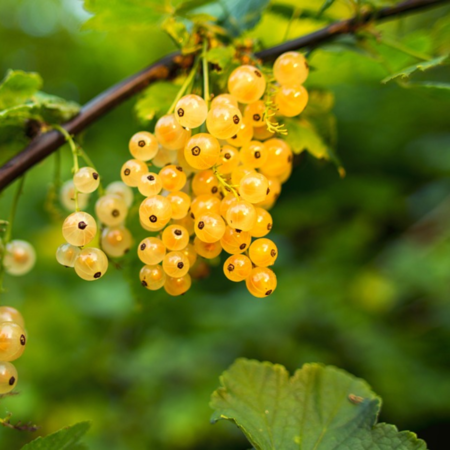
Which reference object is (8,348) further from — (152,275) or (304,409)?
(304,409)

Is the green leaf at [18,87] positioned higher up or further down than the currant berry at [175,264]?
higher up

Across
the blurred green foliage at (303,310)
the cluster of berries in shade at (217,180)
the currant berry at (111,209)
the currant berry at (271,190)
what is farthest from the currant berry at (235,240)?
the blurred green foliage at (303,310)

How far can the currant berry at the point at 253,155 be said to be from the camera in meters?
0.70

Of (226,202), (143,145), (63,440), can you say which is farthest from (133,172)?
(63,440)

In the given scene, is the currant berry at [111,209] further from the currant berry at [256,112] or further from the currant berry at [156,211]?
the currant berry at [256,112]

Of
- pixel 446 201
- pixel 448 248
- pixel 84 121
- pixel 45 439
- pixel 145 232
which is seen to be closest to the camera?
pixel 45 439

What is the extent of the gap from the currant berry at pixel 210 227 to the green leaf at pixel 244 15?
0.40 m

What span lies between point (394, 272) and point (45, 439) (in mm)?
1683

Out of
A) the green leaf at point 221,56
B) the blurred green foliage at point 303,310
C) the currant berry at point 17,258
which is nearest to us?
the green leaf at point 221,56

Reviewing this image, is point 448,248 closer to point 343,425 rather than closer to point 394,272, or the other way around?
point 394,272

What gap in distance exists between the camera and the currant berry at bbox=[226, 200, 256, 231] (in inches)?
24.5

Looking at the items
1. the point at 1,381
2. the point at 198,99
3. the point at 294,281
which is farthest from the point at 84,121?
the point at 294,281

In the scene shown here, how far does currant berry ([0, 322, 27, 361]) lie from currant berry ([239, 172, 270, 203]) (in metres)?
0.36

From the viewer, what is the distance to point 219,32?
0.83 metres
